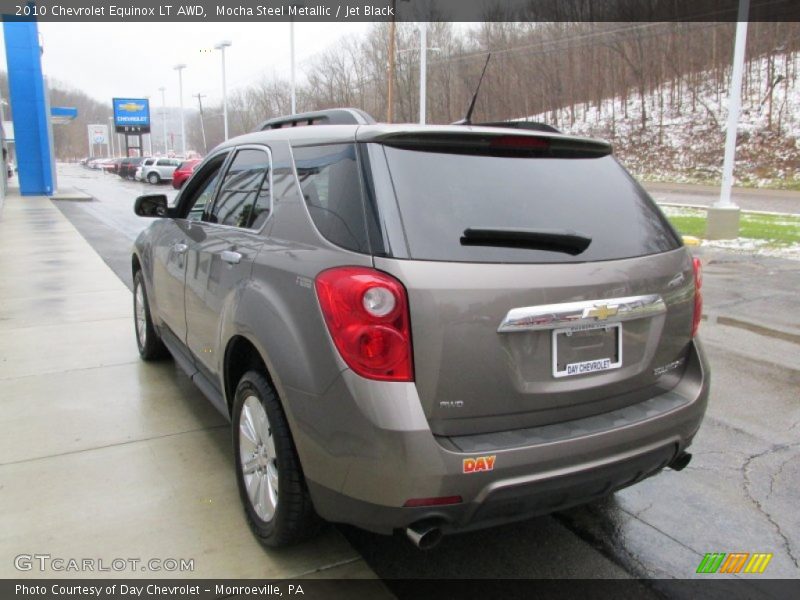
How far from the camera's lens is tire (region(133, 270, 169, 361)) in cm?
521

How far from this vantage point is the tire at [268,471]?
255 centimetres

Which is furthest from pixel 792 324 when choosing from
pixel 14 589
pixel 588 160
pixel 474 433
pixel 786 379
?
pixel 14 589

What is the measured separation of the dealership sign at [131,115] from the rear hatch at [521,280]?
242 ft

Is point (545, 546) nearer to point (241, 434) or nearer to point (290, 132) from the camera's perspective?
point (241, 434)

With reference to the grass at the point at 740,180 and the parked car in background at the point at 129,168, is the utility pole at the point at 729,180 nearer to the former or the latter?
the grass at the point at 740,180

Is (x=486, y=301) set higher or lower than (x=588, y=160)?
lower

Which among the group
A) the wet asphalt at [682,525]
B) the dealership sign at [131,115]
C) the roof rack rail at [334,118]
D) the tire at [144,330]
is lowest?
the wet asphalt at [682,525]

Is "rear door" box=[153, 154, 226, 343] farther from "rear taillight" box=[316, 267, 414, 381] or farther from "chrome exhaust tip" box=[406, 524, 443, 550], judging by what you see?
"chrome exhaust tip" box=[406, 524, 443, 550]

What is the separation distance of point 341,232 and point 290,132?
973 mm

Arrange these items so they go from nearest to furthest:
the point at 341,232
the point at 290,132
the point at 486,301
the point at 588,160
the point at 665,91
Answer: the point at 486,301 < the point at 341,232 < the point at 588,160 < the point at 290,132 < the point at 665,91

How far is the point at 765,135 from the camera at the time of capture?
33.5m

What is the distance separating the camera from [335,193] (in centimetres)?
251

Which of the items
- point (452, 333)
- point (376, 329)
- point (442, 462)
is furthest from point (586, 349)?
point (376, 329)

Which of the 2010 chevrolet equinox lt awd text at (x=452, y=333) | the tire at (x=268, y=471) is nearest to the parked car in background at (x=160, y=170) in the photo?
the tire at (x=268, y=471)
